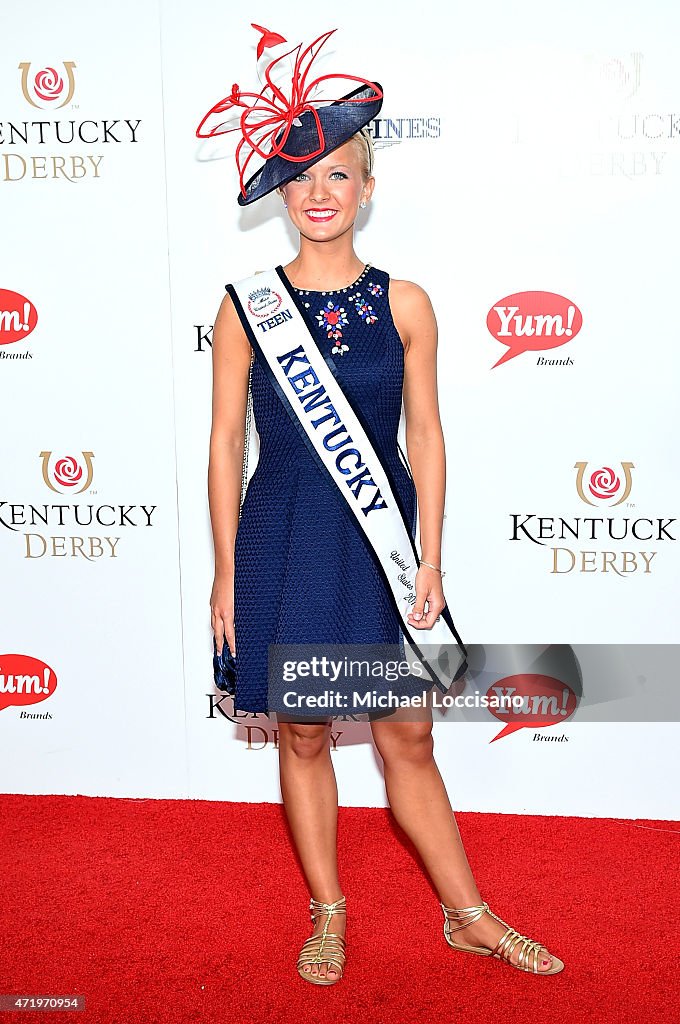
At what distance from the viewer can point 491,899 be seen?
7.93 ft

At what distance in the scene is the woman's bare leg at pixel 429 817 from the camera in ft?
6.91

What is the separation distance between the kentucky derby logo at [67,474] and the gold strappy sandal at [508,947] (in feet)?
4.73

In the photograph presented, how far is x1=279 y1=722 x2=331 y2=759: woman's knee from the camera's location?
2.09 m

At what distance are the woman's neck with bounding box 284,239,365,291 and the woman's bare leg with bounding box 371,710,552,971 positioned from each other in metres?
0.87

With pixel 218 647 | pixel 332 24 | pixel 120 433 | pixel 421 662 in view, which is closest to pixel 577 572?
pixel 421 662

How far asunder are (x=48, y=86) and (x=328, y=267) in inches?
42.8

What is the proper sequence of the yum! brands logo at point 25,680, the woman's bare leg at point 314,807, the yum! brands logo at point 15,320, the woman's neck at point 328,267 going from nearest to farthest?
the woman's neck at point 328,267, the woman's bare leg at point 314,807, the yum! brands logo at point 15,320, the yum! brands logo at point 25,680

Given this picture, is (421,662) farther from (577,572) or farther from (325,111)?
(325,111)

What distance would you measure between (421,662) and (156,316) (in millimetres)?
1196

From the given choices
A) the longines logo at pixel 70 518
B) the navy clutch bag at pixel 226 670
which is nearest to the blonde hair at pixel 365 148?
the navy clutch bag at pixel 226 670

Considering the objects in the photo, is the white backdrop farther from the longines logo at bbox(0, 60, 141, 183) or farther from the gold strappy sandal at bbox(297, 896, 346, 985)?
the gold strappy sandal at bbox(297, 896, 346, 985)

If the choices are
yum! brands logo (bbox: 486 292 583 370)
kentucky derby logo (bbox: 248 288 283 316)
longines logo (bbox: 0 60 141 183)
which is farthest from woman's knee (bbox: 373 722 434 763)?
longines logo (bbox: 0 60 141 183)

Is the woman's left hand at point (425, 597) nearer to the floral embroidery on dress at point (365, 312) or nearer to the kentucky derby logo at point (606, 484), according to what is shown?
the floral embroidery on dress at point (365, 312)

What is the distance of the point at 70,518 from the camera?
285cm
